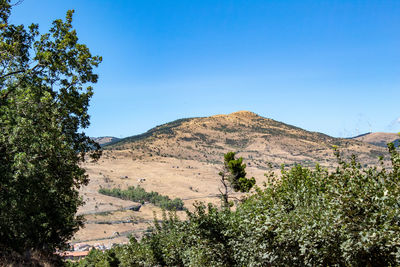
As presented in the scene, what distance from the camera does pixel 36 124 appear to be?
14219 millimetres

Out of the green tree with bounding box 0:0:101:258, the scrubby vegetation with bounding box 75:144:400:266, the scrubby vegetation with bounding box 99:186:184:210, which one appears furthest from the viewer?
the scrubby vegetation with bounding box 99:186:184:210

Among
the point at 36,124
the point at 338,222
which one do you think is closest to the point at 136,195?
the point at 36,124

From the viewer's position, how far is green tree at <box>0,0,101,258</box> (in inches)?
528

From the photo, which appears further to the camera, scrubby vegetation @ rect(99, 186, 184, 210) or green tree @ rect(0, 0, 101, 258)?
scrubby vegetation @ rect(99, 186, 184, 210)

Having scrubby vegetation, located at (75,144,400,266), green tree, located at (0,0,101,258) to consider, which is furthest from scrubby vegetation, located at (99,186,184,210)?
scrubby vegetation, located at (75,144,400,266)

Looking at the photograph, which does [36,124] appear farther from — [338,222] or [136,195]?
[136,195]

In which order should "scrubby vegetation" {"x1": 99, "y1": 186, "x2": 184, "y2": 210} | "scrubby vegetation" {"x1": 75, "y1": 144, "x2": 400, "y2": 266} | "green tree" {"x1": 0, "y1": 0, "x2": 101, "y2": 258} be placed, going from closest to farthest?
"scrubby vegetation" {"x1": 75, "y1": 144, "x2": 400, "y2": 266}
"green tree" {"x1": 0, "y1": 0, "x2": 101, "y2": 258}
"scrubby vegetation" {"x1": 99, "y1": 186, "x2": 184, "y2": 210}

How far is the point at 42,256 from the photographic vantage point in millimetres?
23078

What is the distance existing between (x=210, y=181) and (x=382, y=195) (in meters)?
186

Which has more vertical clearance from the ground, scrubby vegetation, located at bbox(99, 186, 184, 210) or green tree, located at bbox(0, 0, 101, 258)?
green tree, located at bbox(0, 0, 101, 258)

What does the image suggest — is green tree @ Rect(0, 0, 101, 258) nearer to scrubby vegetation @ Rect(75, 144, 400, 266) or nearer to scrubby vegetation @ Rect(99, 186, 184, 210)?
scrubby vegetation @ Rect(75, 144, 400, 266)

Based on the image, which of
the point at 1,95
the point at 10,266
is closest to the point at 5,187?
the point at 1,95

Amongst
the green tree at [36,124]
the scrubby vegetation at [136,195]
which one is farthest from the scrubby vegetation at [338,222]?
the scrubby vegetation at [136,195]

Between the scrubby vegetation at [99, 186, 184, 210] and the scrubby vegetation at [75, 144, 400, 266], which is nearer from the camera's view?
the scrubby vegetation at [75, 144, 400, 266]
